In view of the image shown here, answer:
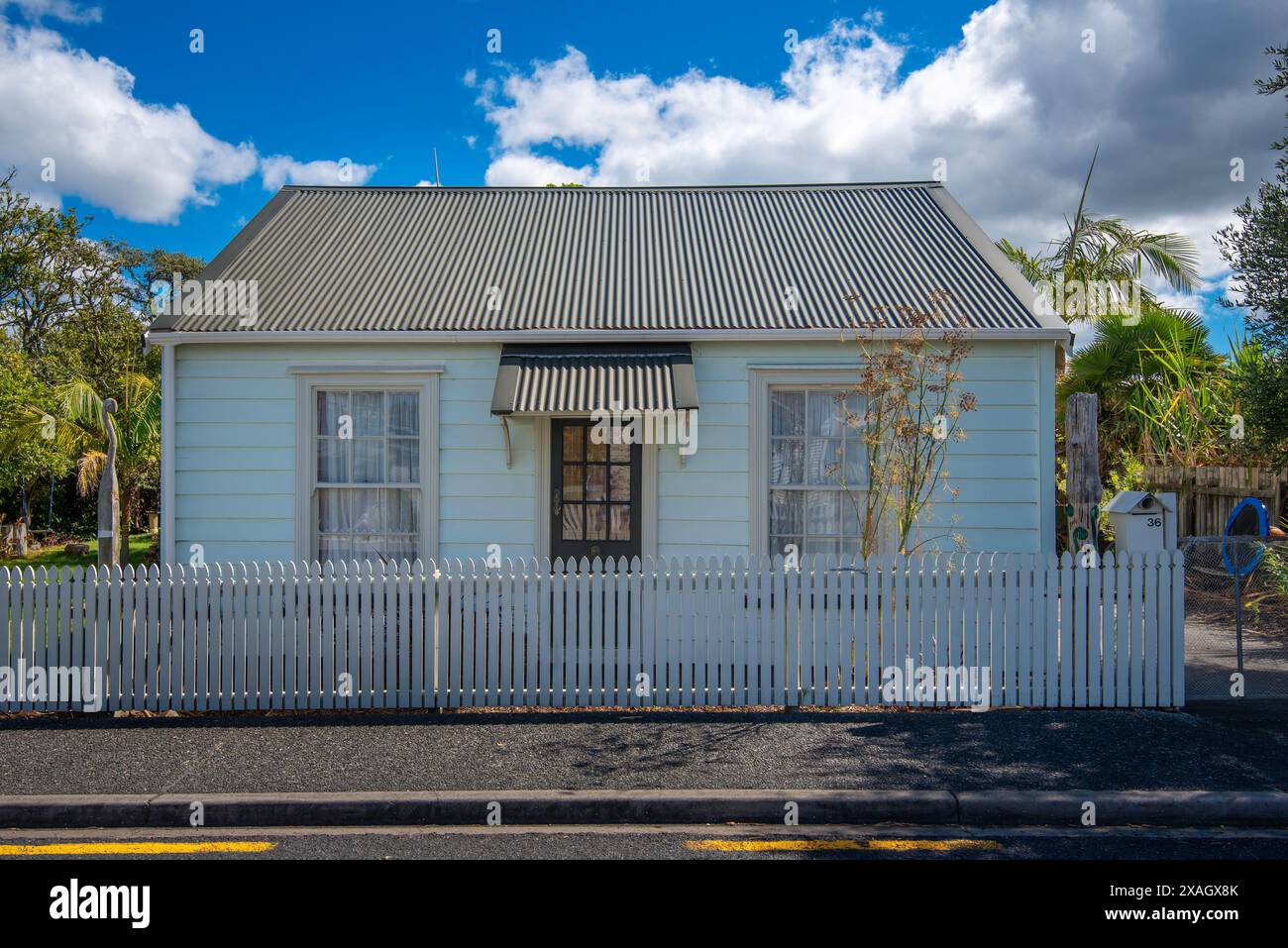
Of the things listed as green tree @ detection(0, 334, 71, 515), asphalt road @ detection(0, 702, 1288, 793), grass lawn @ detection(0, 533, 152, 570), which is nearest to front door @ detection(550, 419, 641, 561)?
asphalt road @ detection(0, 702, 1288, 793)

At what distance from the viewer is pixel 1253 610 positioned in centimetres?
1090

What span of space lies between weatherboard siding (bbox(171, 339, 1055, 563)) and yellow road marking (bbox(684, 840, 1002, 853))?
14.2ft

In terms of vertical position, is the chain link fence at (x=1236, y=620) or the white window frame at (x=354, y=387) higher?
the white window frame at (x=354, y=387)

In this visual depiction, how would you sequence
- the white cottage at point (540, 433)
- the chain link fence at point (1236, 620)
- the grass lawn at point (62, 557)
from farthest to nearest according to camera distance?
the grass lawn at point (62, 557), the white cottage at point (540, 433), the chain link fence at point (1236, 620)

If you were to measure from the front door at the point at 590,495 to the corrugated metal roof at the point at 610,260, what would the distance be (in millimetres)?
1208

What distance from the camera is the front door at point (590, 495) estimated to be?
8945 millimetres

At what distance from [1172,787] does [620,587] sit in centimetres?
390

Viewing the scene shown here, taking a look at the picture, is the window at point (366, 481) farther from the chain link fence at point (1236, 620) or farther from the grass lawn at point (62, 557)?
the grass lawn at point (62, 557)

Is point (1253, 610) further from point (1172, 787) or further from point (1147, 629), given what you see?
point (1172, 787)

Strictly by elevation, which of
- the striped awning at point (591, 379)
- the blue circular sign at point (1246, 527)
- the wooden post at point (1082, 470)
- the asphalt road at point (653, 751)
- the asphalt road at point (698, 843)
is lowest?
the asphalt road at point (698, 843)

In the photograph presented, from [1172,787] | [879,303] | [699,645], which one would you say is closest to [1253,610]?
[879,303]

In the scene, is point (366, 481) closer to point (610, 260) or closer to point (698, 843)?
point (610, 260)

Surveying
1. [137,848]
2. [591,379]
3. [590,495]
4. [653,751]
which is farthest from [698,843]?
[591,379]

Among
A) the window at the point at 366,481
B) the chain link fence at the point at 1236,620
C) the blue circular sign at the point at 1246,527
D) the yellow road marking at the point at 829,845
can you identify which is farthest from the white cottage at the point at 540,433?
the yellow road marking at the point at 829,845
